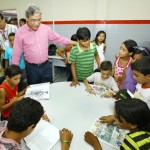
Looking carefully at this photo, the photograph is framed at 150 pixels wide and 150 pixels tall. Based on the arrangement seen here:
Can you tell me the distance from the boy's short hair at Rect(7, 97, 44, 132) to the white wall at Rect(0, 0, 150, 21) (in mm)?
3394

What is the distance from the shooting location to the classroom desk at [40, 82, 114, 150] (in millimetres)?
1163

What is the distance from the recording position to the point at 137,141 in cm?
90

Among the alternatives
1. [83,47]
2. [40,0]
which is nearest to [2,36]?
[40,0]

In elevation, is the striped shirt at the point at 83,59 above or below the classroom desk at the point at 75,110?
above

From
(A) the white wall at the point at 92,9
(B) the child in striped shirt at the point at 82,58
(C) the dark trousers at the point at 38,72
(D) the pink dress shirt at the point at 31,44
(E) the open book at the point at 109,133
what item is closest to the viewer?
(E) the open book at the point at 109,133

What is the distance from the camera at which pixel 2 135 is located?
96 cm

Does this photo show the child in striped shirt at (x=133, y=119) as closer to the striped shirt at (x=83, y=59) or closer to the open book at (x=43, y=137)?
the open book at (x=43, y=137)

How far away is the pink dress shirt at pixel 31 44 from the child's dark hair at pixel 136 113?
5.05ft

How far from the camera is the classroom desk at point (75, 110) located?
45.8 inches

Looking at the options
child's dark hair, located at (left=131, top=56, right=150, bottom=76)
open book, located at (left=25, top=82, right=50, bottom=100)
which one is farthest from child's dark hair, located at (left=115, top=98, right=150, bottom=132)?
open book, located at (left=25, top=82, right=50, bottom=100)

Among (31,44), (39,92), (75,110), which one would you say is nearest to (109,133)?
(75,110)

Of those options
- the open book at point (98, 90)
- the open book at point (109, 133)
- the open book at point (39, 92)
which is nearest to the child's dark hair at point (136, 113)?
the open book at point (109, 133)

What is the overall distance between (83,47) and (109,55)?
2.20m

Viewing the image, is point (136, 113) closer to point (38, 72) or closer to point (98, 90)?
point (98, 90)
